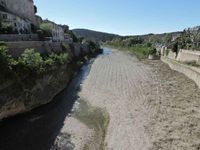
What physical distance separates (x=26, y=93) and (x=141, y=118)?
11348mm

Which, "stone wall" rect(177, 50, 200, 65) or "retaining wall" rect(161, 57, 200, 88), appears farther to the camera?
"stone wall" rect(177, 50, 200, 65)

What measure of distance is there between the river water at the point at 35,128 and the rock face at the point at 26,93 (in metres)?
0.71

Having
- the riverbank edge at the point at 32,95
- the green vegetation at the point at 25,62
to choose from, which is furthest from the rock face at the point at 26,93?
the green vegetation at the point at 25,62

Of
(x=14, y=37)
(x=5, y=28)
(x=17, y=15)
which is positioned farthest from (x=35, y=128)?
(x=17, y=15)

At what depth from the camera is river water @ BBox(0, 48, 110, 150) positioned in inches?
718

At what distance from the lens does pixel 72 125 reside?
21.7 metres

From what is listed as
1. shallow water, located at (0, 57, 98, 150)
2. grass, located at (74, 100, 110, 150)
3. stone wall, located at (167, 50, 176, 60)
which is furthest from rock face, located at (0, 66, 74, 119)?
stone wall, located at (167, 50, 176, 60)

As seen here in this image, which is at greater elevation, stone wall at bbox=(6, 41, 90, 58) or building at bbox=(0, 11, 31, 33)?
Answer: building at bbox=(0, 11, 31, 33)

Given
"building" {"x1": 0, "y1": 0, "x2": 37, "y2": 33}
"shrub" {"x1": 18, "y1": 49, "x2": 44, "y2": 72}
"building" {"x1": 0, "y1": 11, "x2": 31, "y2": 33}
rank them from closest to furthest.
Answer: "shrub" {"x1": 18, "y1": 49, "x2": 44, "y2": 72} < "building" {"x1": 0, "y1": 11, "x2": 31, "y2": 33} < "building" {"x1": 0, "y1": 0, "x2": 37, "y2": 33}

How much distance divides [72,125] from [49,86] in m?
9.29

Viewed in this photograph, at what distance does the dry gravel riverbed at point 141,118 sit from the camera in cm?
1823

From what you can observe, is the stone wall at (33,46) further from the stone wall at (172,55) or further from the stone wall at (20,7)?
the stone wall at (172,55)

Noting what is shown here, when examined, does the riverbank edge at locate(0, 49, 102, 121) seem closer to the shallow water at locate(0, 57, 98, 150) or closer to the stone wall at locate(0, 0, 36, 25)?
the shallow water at locate(0, 57, 98, 150)

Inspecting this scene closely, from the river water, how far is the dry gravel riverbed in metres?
1.34
